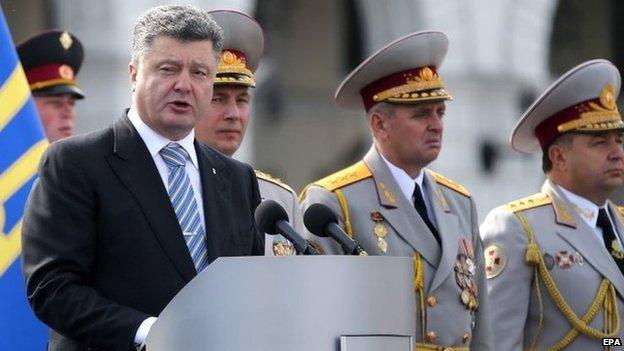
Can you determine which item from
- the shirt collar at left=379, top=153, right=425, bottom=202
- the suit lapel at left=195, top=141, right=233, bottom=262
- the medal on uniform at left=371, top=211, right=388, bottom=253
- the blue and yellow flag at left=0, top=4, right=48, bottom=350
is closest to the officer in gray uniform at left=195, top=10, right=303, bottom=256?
the medal on uniform at left=371, top=211, right=388, bottom=253

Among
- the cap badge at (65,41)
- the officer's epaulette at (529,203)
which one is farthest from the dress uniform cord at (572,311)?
the cap badge at (65,41)

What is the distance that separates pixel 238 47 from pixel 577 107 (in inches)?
60.8

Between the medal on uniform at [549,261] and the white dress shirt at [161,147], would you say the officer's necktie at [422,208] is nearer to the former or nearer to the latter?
the medal on uniform at [549,261]

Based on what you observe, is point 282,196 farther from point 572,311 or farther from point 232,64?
point 572,311

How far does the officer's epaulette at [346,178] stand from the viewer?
20.7ft

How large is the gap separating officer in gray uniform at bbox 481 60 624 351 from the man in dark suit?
2.48 metres

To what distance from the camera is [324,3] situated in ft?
58.0

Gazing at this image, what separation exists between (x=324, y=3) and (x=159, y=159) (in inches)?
526

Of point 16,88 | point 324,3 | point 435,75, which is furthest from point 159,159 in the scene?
point 324,3

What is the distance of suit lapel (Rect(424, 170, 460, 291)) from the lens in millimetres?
6207

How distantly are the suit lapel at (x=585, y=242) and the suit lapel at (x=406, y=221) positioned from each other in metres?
0.86

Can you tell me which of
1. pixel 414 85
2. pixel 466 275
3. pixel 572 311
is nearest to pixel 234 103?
pixel 414 85

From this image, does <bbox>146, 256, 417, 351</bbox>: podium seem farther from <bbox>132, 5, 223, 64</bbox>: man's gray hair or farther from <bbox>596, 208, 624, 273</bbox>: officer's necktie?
<bbox>596, 208, 624, 273</bbox>: officer's necktie

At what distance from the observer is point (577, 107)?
23.5 feet
